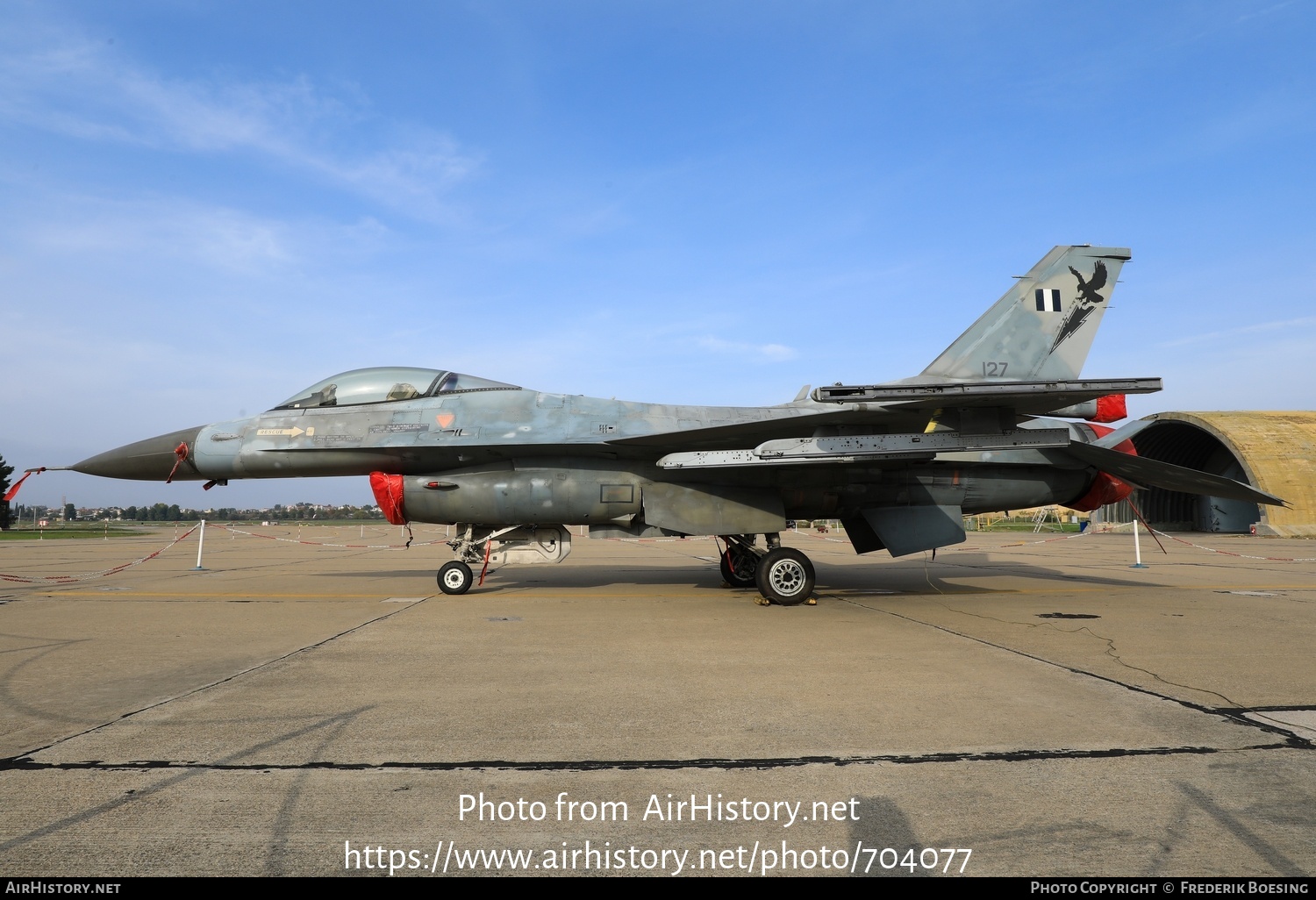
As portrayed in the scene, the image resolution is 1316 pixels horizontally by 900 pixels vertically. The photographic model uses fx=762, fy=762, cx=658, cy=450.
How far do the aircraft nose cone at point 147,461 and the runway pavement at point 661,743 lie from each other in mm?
2431

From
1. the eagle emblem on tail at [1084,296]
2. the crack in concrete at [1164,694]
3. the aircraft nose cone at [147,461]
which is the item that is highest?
the eagle emblem on tail at [1084,296]

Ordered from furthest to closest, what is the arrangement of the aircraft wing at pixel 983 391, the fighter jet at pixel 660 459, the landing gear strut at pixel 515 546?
the landing gear strut at pixel 515 546 < the fighter jet at pixel 660 459 < the aircraft wing at pixel 983 391

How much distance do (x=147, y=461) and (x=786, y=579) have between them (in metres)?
9.07

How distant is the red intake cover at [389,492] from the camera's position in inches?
420

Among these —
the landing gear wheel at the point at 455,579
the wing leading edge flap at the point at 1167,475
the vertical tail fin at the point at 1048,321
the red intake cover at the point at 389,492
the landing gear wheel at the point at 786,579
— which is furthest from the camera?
the landing gear wheel at the point at 455,579

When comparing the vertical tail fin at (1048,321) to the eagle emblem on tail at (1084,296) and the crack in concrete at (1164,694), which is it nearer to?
the eagle emblem on tail at (1084,296)

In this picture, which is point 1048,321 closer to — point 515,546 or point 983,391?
point 983,391

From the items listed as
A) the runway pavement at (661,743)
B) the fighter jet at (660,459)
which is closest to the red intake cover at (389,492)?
the fighter jet at (660,459)

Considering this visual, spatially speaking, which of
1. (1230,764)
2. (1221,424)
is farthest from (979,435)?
(1221,424)

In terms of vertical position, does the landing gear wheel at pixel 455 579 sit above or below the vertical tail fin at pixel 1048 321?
below

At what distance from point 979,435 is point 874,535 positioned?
2481mm

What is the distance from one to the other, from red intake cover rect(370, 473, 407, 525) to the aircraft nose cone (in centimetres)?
265

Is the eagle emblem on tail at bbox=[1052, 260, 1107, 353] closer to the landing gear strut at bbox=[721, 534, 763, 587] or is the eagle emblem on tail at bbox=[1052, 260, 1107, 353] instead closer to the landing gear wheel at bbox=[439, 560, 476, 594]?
the landing gear strut at bbox=[721, 534, 763, 587]

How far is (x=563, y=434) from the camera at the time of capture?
10484 mm
